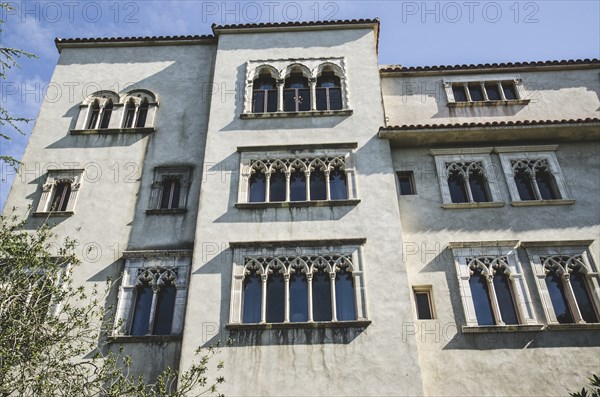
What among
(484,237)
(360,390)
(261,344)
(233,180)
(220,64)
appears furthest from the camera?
(220,64)

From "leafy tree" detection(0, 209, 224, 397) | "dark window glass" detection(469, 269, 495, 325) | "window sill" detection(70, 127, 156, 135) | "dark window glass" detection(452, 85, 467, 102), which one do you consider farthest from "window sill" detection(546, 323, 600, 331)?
"window sill" detection(70, 127, 156, 135)

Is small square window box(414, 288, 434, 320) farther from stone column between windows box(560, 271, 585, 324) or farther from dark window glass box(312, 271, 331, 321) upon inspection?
stone column between windows box(560, 271, 585, 324)

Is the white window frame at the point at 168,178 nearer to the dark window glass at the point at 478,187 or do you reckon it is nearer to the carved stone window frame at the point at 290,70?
the carved stone window frame at the point at 290,70

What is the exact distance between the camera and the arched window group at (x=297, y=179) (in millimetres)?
15875

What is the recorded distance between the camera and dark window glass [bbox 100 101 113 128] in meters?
18.7

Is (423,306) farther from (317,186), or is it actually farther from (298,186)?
(298,186)

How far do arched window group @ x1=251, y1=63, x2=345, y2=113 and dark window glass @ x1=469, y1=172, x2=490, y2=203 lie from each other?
5094mm

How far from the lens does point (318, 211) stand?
50.0 ft

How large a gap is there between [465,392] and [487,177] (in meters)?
6.82

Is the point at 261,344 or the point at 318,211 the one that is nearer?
the point at 261,344

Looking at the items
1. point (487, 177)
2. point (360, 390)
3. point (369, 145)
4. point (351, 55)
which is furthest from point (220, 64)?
point (360, 390)

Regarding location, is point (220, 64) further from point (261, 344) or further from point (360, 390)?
point (360, 390)

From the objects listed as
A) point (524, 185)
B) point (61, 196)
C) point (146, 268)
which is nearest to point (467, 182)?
point (524, 185)

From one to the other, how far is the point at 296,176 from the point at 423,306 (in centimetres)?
559
